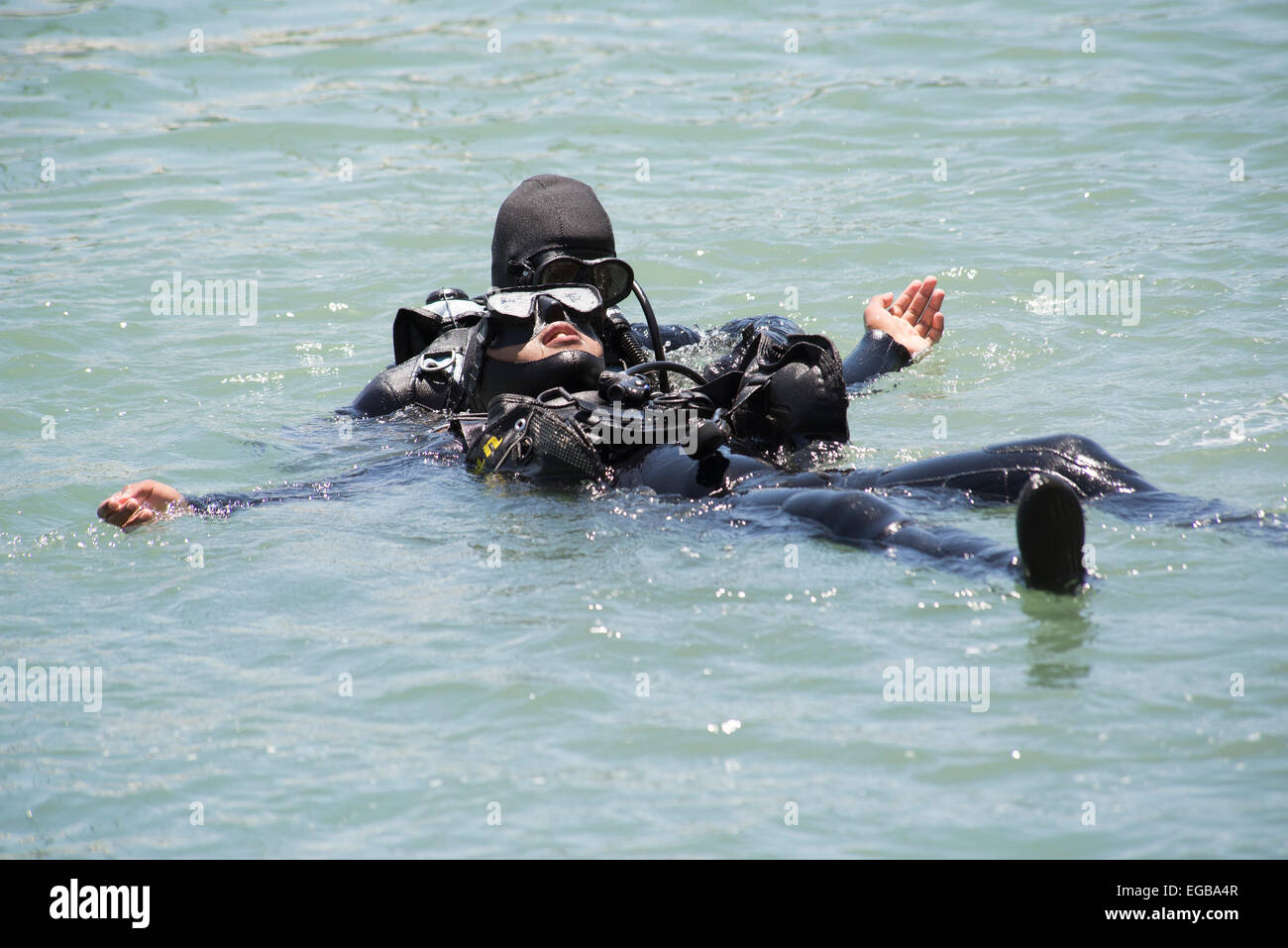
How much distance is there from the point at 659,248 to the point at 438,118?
3392 millimetres

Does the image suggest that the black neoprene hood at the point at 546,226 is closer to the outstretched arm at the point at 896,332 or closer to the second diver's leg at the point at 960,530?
the outstretched arm at the point at 896,332

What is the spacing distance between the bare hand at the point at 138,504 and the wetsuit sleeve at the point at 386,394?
1.33 meters

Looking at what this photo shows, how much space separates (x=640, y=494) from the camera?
4.62 meters

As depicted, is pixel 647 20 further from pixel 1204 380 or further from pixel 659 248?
pixel 1204 380

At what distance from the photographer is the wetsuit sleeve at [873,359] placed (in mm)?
5805

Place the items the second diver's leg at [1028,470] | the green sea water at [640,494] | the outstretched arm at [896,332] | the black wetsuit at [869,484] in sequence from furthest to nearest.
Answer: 1. the outstretched arm at [896,332]
2. the second diver's leg at [1028,470]
3. the black wetsuit at [869,484]
4. the green sea water at [640,494]

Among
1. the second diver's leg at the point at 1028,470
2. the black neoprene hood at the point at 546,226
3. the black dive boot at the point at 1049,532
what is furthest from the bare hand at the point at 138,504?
the black dive boot at the point at 1049,532

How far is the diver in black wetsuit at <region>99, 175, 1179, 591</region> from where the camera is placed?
13.1 feet

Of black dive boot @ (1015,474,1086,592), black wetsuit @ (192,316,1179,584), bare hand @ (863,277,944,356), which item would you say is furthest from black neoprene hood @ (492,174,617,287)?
black dive boot @ (1015,474,1086,592)

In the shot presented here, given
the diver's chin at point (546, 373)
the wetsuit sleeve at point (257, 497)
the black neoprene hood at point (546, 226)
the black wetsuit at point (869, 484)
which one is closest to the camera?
the black wetsuit at point (869, 484)

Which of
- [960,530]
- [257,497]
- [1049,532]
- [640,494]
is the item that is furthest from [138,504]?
[1049,532]

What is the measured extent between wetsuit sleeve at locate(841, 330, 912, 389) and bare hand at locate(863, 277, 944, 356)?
35 mm
